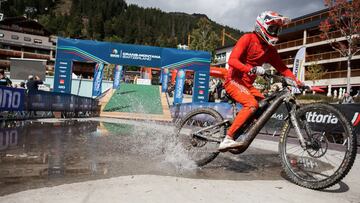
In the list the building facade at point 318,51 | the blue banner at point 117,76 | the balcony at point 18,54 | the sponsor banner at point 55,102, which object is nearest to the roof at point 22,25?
the balcony at point 18,54

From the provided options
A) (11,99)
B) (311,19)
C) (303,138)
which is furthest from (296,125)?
(311,19)

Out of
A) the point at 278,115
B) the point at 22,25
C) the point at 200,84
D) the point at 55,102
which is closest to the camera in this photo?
the point at 278,115

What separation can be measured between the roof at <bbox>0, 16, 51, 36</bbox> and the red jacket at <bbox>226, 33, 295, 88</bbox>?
314 ft

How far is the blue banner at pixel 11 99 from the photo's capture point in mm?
11555

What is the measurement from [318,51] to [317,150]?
176ft

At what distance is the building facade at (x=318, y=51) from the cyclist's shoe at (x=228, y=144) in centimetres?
4060

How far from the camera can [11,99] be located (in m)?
12.2

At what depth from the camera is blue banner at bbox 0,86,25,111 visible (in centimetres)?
1155

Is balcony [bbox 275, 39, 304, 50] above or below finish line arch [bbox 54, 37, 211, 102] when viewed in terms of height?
above

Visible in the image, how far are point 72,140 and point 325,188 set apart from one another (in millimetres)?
5593

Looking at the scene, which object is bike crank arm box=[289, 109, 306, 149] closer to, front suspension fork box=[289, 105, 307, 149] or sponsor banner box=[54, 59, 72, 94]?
front suspension fork box=[289, 105, 307, 149]

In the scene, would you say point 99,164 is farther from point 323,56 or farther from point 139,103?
point 323,56

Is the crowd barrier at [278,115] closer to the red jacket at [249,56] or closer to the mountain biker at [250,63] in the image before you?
the mountain biker at [250,63]

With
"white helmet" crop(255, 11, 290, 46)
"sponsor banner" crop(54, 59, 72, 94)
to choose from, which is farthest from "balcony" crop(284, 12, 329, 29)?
"white helmet" crop(255, 11, 290, 46)
